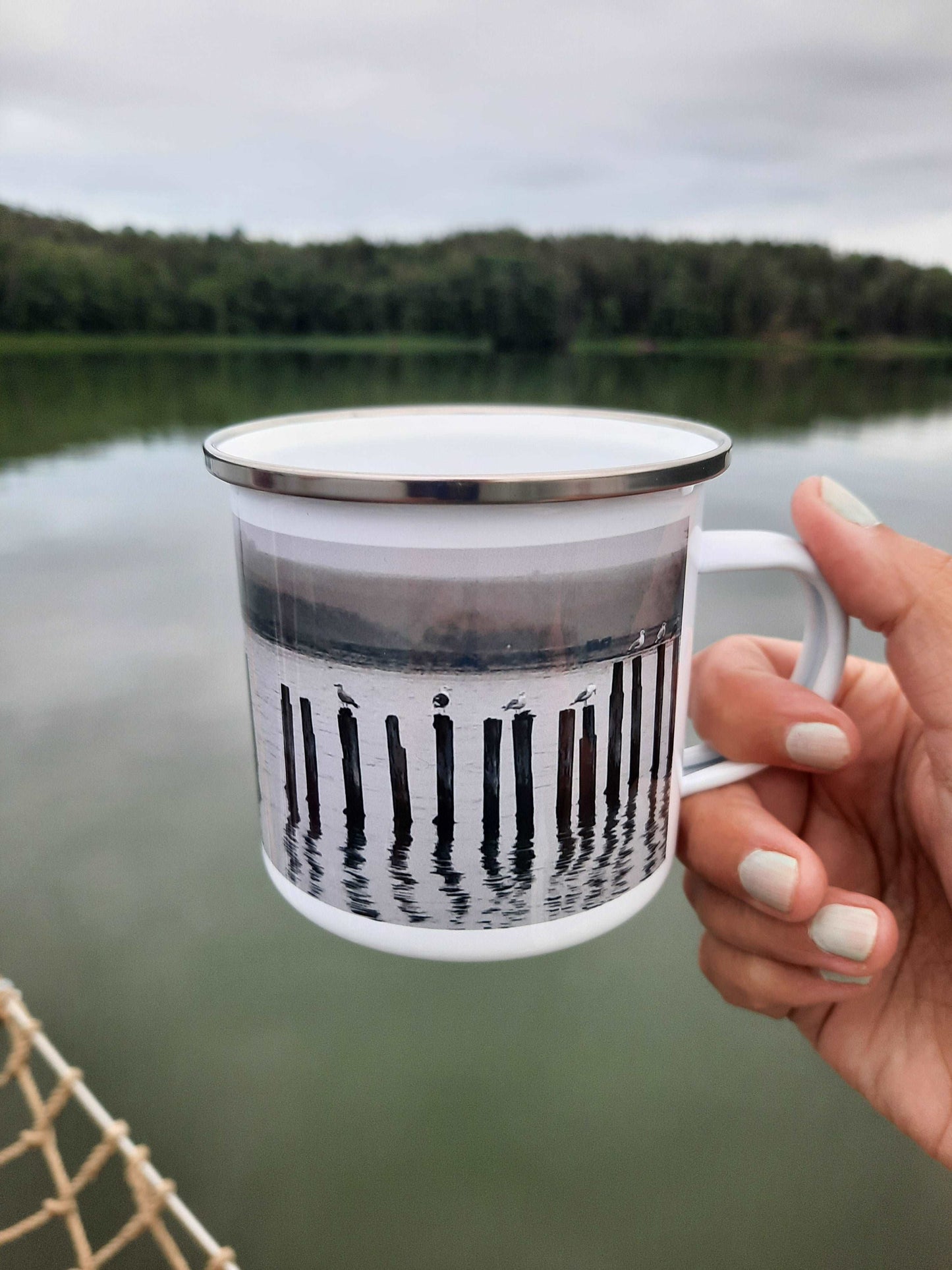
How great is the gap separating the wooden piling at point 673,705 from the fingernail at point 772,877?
0.50 ft

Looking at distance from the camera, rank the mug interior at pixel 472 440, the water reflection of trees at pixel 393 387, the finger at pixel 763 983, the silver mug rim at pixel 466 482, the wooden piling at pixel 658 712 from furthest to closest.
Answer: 1. the water reflection of trees at pixel 393 387
2. the finger at pixel 763 983
3. the mug interior at pixel 472 440
4. the wooden piling at pixel 658 712
5. the silver mug rim at pixel 466 482

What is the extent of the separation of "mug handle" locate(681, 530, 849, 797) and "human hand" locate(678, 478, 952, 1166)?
0.5 inches

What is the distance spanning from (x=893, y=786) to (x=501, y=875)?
541 mm

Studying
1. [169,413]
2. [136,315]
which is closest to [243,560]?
[169,413]

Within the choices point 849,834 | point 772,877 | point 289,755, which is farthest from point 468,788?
point 849,834

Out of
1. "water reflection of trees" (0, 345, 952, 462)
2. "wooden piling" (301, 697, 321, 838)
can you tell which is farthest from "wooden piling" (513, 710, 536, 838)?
"water reflection of trees" (0, 345, 952, 462)

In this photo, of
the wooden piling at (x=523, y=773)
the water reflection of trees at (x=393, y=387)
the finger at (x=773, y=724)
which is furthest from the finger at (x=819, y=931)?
the water reflection of trees at (x=393, y=387)

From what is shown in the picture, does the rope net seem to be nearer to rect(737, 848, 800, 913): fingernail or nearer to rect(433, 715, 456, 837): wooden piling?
rect(433, 715, 456, 837): wooden piling

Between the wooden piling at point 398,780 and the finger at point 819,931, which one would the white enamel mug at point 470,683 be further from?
the finger at point 819,931

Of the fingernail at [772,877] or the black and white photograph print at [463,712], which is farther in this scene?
the fingernail at [772,877]

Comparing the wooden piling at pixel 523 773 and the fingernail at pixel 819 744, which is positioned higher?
the wooden piling at pixel 523 773

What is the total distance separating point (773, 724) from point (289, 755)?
396 millimetres

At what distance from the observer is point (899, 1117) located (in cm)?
77

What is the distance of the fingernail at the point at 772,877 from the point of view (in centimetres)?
65
